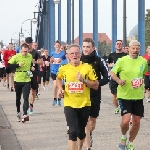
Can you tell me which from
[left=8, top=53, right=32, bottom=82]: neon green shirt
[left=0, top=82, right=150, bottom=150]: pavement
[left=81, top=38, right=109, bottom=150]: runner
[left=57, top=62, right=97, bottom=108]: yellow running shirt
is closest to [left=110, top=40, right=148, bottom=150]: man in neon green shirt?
[left=81, top=38, right=109, bottom=150]: runner

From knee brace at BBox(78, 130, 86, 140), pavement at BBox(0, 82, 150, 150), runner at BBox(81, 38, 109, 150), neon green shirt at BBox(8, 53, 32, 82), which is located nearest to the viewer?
knee brace at BBox(78, 130, 86, 140)

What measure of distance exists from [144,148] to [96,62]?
145 centimetres

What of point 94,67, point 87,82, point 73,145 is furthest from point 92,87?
point 94,67

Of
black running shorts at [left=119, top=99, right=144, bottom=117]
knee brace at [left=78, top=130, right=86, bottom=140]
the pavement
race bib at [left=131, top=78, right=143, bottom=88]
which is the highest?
race bib at [left=131, top=78, right=143, bottom=88]

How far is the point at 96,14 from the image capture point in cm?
3759

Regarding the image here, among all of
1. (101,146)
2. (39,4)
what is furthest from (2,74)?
(39,4)

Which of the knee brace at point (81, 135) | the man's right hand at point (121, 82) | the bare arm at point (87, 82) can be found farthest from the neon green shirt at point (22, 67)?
the bare arm at point (87, 82)

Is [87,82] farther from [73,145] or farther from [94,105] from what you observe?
[94,105]

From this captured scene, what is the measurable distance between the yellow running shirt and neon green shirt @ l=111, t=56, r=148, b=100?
1162 millimetres

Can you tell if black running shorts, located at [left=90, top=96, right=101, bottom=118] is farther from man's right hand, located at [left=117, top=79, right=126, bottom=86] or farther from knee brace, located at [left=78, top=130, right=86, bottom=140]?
knee brace, located at [left=78, top=130, right=86, bottom=140]

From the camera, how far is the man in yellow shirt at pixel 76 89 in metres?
6.75

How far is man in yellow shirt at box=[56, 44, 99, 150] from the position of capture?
→ 6746 millimetres

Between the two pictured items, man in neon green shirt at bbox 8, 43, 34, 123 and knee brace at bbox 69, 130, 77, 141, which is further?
man in neon green shirt at bbox 8, 43, 34, 123

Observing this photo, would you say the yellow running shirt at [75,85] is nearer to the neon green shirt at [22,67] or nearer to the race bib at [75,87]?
the race bib at [75,87]
